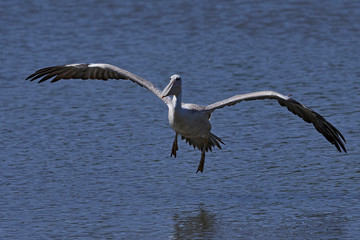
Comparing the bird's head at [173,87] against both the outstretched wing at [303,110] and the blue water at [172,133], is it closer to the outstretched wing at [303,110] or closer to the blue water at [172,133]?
the outstretched wing at [303,110]

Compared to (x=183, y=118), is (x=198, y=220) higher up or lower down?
lower down

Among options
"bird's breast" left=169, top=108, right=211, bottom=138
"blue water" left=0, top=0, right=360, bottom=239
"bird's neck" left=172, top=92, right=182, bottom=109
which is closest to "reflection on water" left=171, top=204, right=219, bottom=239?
"blue water" left=0, top=0, right=360, bottom=239

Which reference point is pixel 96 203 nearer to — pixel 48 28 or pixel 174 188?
pixel 174 188

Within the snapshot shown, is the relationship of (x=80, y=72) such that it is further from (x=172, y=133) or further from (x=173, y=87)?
(x=173, y=87)

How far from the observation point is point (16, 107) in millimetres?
15516

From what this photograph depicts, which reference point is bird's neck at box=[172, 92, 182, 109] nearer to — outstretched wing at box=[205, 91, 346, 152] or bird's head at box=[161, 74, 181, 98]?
bird's head at box=[161, 74, 181, 98]

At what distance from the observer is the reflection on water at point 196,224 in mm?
9688

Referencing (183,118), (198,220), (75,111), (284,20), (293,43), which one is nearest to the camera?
(198,220)

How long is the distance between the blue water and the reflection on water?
0.02 metres

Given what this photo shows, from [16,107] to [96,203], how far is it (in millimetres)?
5233

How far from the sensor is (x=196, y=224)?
1006 centimetres

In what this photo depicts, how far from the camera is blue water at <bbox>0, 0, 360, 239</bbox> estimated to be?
10227 mm

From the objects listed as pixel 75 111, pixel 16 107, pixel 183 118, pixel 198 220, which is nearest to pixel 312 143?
pixel 183 118

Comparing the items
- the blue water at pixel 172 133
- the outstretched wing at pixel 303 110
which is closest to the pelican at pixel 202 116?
the outstretched wing at pixel 303 110
